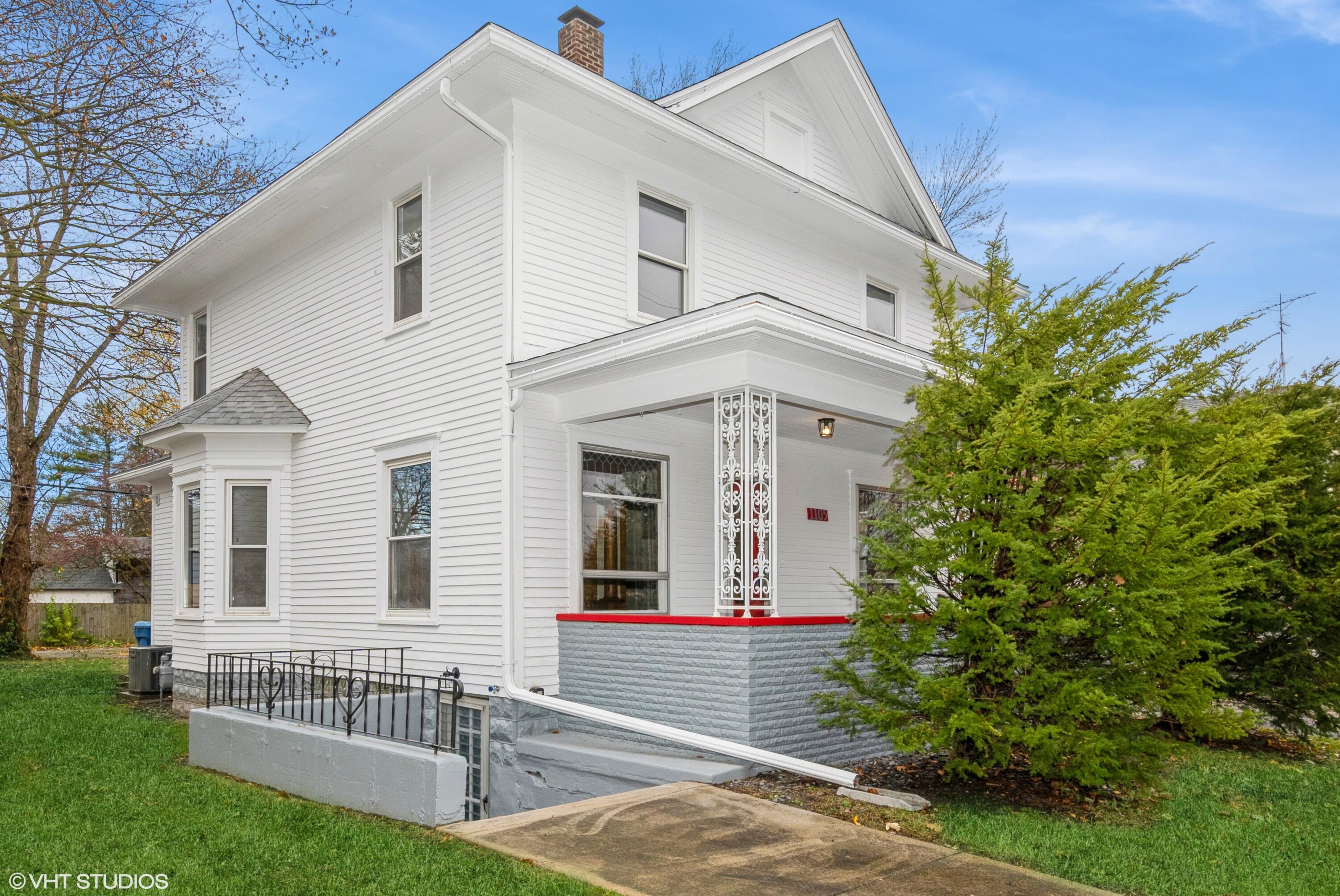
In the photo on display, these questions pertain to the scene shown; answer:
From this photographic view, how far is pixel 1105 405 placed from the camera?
716cm

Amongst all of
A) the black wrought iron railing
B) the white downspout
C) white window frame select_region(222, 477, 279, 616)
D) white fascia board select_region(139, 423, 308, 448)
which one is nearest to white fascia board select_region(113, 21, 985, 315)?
the white downspout

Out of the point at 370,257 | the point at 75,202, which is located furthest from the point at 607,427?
the point at 75,202

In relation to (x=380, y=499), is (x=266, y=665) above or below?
below

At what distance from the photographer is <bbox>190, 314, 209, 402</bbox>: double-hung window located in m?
15.3

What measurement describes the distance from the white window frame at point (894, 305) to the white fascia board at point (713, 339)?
426 cm

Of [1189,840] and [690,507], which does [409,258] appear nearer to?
[690,507]

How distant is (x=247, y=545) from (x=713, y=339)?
7339 mm

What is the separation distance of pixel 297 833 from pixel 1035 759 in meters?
4.74

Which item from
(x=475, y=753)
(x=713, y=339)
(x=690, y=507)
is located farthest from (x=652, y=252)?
(x=475, y=753)

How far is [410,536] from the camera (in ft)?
35.2

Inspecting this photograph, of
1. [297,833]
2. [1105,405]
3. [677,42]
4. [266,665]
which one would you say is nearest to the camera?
[297,833]

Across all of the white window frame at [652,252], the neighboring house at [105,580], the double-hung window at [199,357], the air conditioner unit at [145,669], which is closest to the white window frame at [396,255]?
the white window frame at [652,252]

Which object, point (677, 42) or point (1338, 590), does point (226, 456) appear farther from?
point (677, 42)

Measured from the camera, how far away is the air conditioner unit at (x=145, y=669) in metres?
14.1
